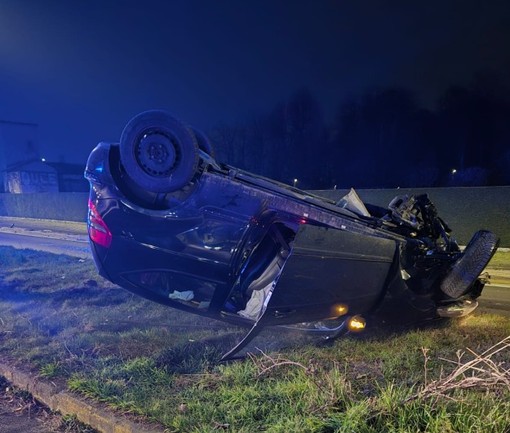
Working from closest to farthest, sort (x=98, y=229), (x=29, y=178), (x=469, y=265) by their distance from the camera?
(x=98, y=229), (x=469, y=265), (x=29, y=178)

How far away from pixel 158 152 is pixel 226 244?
3.31 ft

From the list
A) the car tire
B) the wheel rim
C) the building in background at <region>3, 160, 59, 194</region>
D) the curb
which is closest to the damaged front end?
the car tire

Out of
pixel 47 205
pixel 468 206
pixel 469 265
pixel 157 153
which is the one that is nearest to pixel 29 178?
pixel 47 205

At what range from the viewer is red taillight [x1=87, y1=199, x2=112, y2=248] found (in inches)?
152

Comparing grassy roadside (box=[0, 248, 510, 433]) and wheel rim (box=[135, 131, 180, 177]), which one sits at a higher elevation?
wheel rim (box=[135, 131, 180, 177])

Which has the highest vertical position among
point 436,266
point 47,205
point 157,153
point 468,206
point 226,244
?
point 157,153

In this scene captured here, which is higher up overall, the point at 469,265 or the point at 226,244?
the point at 226,244

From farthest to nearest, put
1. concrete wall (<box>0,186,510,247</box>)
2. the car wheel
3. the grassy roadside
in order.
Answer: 1. concrete wall (<box>0,186,510,247</box>)
2. the car wheel
3. the grassy roadside

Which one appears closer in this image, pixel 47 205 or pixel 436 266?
pixel 436 266

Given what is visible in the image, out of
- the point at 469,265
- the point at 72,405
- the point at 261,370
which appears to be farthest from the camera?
the point at 469,265

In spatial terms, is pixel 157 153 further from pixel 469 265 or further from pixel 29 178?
pixel 29 178

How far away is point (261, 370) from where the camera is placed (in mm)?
3334

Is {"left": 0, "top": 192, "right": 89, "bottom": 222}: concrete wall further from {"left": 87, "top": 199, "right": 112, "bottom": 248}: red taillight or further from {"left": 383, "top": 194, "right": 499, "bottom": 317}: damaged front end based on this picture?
{"left": 383, "top": 194, "right": 499, "bottom": 317}: damaged front end

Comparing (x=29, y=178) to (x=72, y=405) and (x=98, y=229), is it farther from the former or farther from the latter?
(x=72, y=405)
